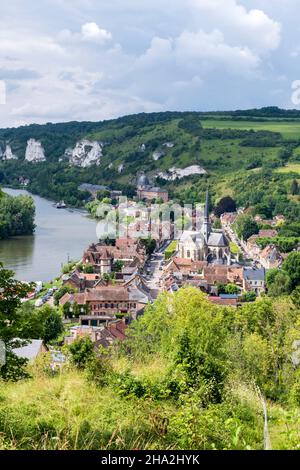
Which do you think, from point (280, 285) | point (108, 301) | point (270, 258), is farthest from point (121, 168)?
point (108, 301)

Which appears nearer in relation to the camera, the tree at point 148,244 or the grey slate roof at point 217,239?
the grey slate roof at point 217,239

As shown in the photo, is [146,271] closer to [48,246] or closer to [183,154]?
[48,246]

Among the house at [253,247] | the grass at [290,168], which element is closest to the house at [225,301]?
the house at [253,247]

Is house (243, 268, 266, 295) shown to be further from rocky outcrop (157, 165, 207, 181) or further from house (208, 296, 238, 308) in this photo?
rocky outcrop (157, 165, 207, 181)

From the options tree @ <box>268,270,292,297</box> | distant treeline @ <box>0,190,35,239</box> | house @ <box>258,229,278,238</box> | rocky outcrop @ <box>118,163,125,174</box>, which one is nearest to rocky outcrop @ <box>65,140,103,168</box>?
rocky outcrop @ <box>118,163,125,174</box>

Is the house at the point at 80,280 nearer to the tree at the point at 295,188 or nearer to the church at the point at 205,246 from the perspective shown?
the church at the point at 205,246
